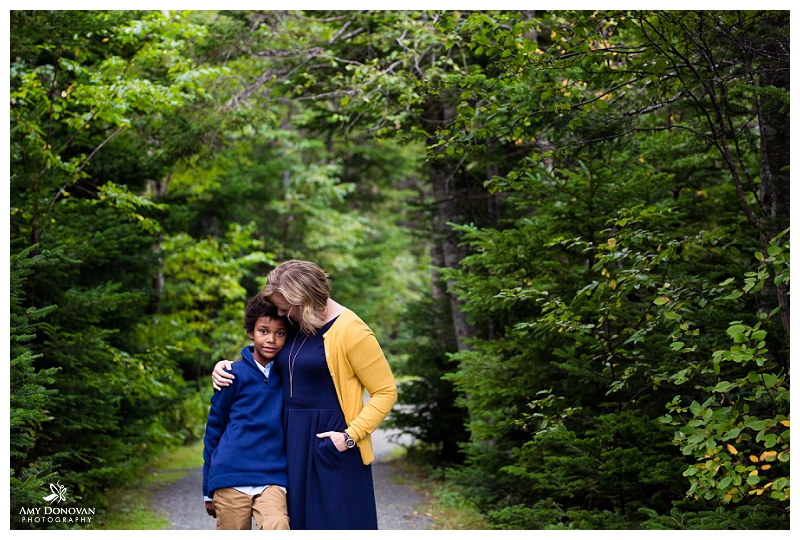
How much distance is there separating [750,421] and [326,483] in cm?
212

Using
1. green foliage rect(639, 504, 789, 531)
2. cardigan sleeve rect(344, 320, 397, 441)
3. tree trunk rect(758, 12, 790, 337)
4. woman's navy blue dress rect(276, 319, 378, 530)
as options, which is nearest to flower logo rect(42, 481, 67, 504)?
woman's navy blue dress rect(276, 319, 378, 530)

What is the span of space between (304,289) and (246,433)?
0.79 metres

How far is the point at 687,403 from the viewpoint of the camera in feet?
17.4

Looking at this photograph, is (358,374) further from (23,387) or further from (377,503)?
(377,503)

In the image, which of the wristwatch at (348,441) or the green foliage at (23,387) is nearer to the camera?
the wristwatch at (348,441)

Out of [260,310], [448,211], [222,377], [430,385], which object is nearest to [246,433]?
[222,377]

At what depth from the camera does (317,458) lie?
3719mm

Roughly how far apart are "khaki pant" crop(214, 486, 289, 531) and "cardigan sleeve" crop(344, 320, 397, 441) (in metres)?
0.51

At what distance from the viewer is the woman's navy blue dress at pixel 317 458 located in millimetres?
3715

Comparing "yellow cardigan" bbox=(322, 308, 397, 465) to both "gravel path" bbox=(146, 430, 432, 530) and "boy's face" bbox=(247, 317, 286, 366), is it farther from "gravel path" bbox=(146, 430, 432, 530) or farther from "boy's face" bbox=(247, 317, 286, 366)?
"gravel path" bbox=(146, 430, 432, 530)

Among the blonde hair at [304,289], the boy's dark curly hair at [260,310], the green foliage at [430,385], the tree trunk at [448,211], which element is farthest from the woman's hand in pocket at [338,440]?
the green foliage at [430,385]

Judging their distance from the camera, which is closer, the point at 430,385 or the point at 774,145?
the point at 774,145

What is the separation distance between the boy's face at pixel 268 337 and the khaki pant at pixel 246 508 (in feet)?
2.19

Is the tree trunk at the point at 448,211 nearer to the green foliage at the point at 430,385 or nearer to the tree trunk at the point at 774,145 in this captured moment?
the green foliage at the point at 430,385
